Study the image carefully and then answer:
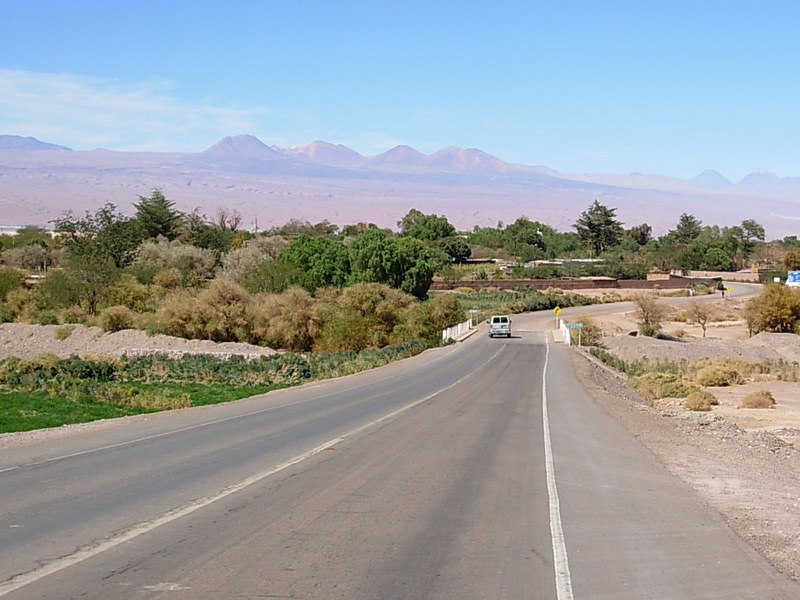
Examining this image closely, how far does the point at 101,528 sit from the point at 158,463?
5.07m

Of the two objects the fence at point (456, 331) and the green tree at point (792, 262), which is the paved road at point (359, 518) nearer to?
the fence at point (456, 331)

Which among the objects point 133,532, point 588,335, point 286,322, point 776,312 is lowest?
point 286,322

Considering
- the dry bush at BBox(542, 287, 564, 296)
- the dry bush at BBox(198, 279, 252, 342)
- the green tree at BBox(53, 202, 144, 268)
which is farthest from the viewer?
the dry bush at BBox(542, 287, 564, 296)

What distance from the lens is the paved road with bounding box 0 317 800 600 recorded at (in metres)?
8.45

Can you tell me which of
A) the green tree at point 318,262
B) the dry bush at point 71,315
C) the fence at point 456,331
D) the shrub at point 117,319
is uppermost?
the green tree at point 318,262

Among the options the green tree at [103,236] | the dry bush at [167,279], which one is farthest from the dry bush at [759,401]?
the green tree at [103,236]

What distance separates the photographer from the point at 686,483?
15031 mm

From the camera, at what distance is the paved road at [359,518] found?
845cm

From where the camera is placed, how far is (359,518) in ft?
36.6

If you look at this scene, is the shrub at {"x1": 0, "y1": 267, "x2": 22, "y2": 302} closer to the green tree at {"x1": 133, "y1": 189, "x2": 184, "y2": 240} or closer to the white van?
the white van

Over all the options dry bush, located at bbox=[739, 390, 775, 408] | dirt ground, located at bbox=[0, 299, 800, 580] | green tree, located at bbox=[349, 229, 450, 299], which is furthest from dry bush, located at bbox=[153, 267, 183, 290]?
dry bush, located at bbox=[739, 390, 775, 408]

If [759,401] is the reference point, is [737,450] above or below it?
above

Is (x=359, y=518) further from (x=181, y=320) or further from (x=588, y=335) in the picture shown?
(x=588, y=335)

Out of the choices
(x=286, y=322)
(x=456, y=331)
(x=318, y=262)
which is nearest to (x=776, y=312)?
(x=456, y=331)
